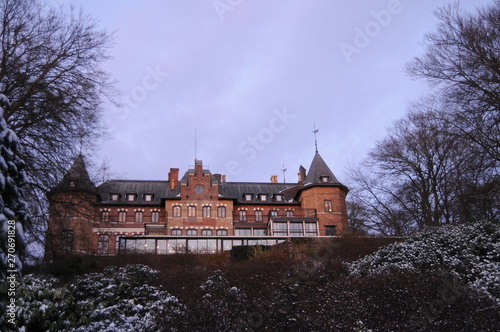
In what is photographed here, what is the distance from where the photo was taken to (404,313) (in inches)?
471

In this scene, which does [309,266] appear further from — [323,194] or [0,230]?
[323,194]

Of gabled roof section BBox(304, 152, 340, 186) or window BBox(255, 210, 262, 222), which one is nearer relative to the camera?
gabled roof section BBox(304, 152, 340, 186)

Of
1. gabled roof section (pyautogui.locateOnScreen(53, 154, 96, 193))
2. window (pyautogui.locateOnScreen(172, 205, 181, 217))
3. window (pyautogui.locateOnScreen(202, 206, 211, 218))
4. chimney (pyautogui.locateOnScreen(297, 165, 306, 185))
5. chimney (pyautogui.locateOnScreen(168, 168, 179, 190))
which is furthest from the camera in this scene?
chimney (pyautogui.locateOnScreen(297, 165, 306, 185))

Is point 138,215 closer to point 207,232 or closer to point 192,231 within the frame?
point 192,231

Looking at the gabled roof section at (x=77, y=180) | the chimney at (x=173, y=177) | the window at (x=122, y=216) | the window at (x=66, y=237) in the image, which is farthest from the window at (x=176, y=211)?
the gabled roof section at (x=77, y=180)

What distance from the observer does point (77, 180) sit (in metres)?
17.7

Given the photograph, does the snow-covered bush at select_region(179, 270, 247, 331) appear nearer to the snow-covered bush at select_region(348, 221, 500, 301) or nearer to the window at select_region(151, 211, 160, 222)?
the snow-covered bush at select_region(348, 221, 500, 301)

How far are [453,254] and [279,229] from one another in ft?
92.9

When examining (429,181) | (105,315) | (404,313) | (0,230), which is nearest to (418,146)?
(429,181)

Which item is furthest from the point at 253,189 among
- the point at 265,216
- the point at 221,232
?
the point at 221,232

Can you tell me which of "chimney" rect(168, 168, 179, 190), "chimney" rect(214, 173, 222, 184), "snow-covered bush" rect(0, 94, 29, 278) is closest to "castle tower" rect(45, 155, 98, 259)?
"snow-covered bush" rect(0, 94, 29, 278)

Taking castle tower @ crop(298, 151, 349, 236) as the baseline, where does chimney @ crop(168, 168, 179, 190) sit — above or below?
above

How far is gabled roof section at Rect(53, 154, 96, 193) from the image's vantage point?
16772 millimetres

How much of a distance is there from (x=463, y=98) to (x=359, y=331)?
11211mm
